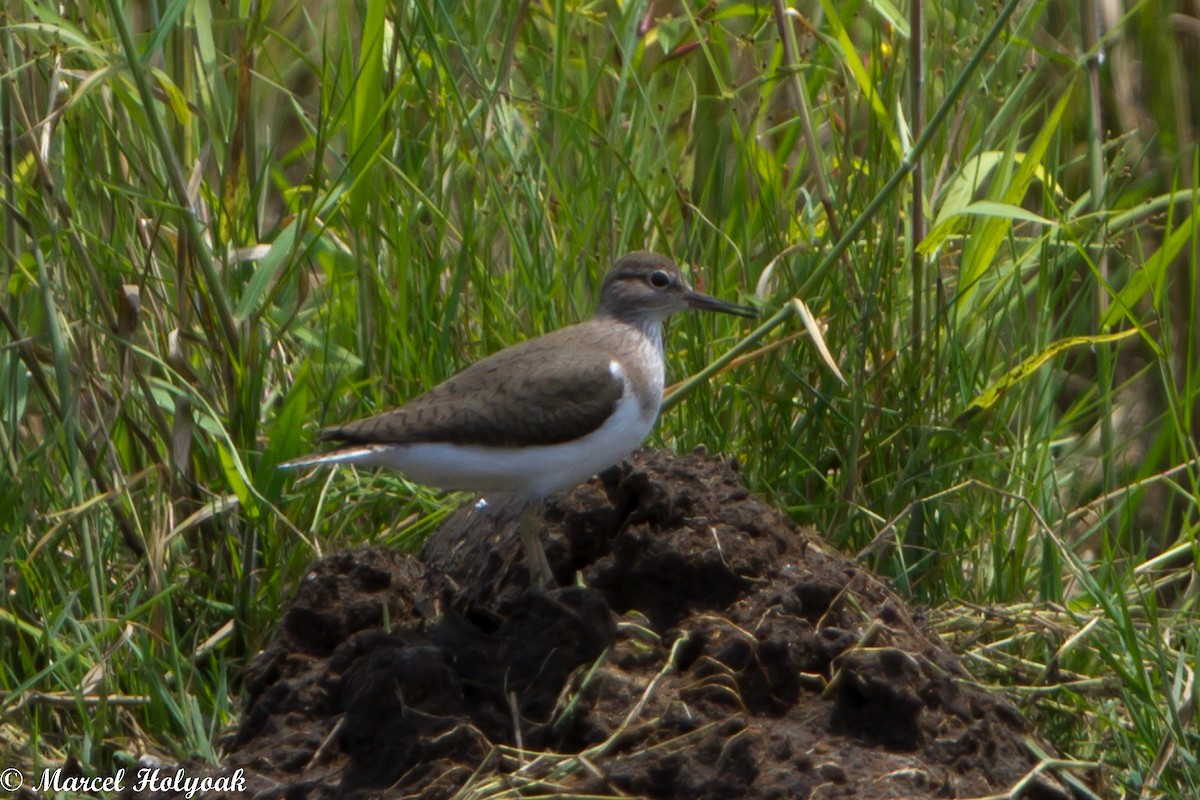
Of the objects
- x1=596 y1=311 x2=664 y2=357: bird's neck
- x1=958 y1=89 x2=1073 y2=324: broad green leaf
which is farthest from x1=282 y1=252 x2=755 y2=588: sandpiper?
x1=958 y1=89 x2=1073 y2=324: broad green leaf

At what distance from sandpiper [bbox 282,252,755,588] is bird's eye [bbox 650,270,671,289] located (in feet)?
1.43

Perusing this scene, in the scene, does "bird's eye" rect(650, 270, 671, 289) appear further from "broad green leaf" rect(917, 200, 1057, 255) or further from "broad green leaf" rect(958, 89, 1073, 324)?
"broad green leaf" rect(958, 89, 1073, 324)

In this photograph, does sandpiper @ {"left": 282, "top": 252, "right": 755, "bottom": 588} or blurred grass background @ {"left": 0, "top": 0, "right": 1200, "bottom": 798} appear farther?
blurred grass background @ {"left": 0, "top": 0, "right": 1200, "bottom": 798}

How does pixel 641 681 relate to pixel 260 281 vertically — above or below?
below

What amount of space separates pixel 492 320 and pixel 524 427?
1.06 m

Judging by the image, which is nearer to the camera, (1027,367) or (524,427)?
(524,427)

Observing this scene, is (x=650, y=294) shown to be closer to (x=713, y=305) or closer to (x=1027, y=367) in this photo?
(x=713, y=305)

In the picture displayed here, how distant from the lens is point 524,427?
4.42 metres

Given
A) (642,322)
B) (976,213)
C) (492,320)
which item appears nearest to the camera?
(976,213)

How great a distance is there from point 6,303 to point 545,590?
228cm

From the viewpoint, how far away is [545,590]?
4.06 meters

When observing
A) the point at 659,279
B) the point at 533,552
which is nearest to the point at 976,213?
the point at 659,279

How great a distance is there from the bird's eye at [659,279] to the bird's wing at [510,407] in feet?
1.91

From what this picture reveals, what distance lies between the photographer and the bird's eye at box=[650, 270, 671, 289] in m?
5.12
